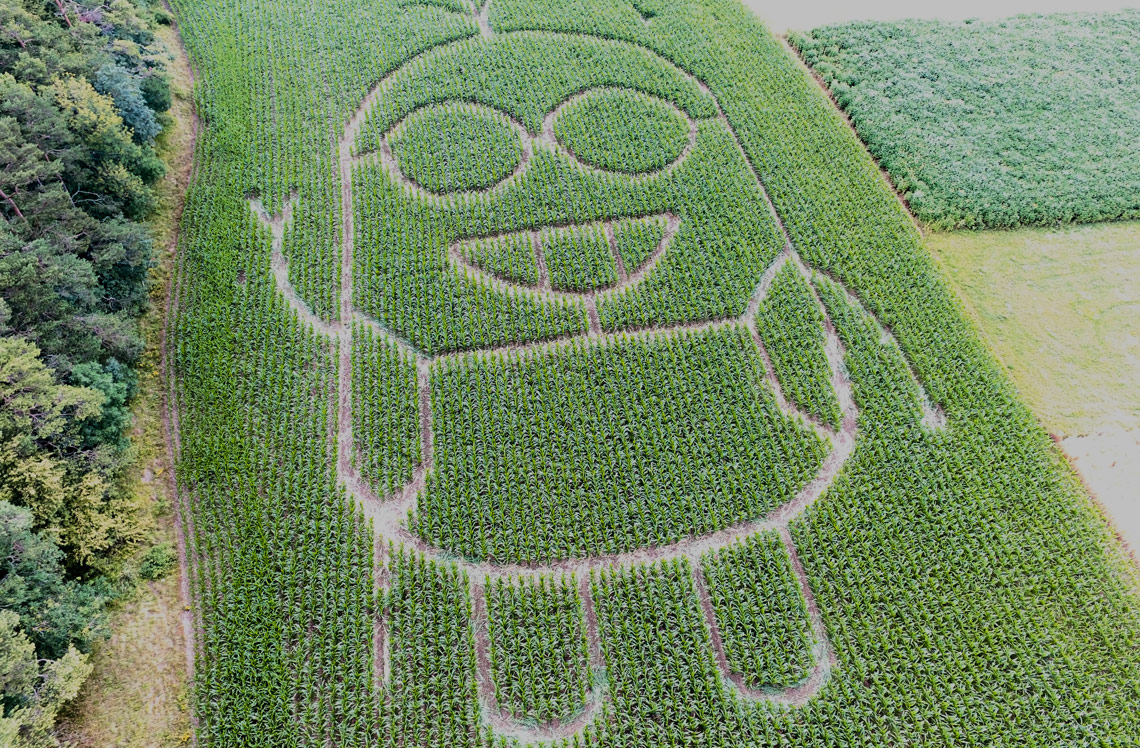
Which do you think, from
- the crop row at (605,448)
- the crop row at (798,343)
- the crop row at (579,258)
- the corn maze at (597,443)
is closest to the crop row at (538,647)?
the corn maze at (597,443)

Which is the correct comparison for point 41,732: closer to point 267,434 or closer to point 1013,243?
point 267,434

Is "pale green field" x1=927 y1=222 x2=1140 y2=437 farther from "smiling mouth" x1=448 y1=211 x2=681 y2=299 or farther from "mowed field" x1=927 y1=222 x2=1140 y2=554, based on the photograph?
"smiling mouth" x1=448 y1=211 x2=681 y2=299

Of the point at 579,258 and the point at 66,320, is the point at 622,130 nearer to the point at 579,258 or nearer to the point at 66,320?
the point at 579,258

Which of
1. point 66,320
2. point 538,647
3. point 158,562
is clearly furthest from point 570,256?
point 158,562

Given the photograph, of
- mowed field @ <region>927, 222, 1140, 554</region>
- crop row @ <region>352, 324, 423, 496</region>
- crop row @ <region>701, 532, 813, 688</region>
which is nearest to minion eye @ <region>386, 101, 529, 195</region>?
crop row @ <region>352, 324, 423, 496</region>

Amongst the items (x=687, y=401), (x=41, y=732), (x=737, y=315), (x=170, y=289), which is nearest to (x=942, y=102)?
(x=737, y=315)

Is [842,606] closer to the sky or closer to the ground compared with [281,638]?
closer to the sky
